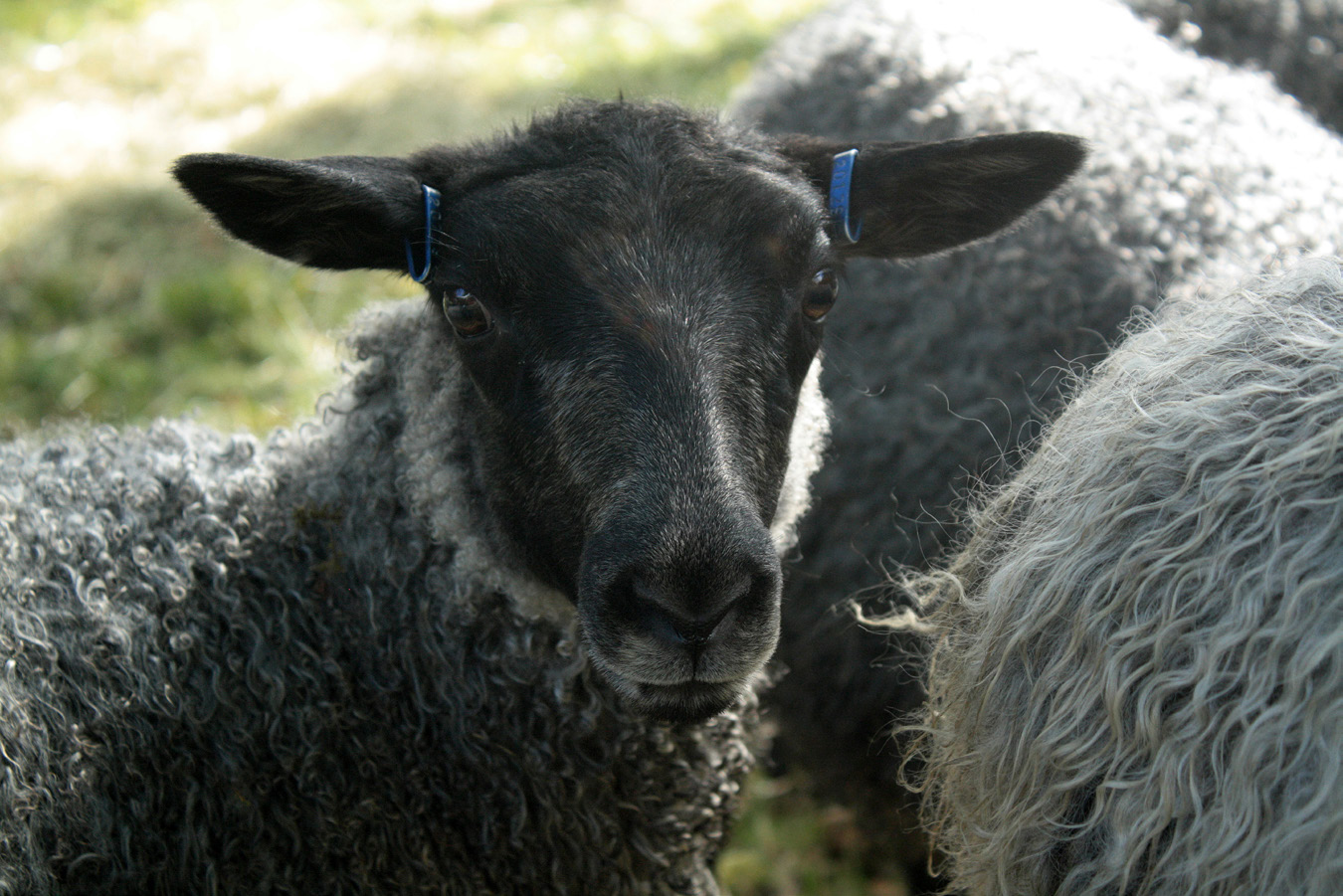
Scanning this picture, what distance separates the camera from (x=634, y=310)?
6.95 feet

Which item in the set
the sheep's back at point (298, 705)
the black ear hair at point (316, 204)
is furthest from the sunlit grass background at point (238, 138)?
the black ear hair at point (316, 204)

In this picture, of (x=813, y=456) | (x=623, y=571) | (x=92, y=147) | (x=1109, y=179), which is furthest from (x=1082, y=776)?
(x=92, y=147)

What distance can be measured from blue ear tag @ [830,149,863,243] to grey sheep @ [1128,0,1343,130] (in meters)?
2.83

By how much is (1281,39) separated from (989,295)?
2477mm

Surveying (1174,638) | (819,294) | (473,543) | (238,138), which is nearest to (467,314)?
(473,543)

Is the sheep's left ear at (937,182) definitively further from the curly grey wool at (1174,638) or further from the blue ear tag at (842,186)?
the curly grey wool at (1174,638)

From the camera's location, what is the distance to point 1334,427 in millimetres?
1619

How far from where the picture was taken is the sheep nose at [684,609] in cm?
189

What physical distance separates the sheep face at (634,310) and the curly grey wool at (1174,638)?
501 millimetres

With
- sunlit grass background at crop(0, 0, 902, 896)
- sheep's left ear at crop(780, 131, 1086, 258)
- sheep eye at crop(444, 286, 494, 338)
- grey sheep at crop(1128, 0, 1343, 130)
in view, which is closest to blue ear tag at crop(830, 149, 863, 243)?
sheep's left ear at crop(780, 131, 1086, 258)

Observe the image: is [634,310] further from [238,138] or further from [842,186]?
[238,138]

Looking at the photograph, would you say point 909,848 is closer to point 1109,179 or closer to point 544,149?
point 1109,179

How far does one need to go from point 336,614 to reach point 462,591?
308 mm

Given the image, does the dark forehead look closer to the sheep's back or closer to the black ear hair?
the black ear hair
